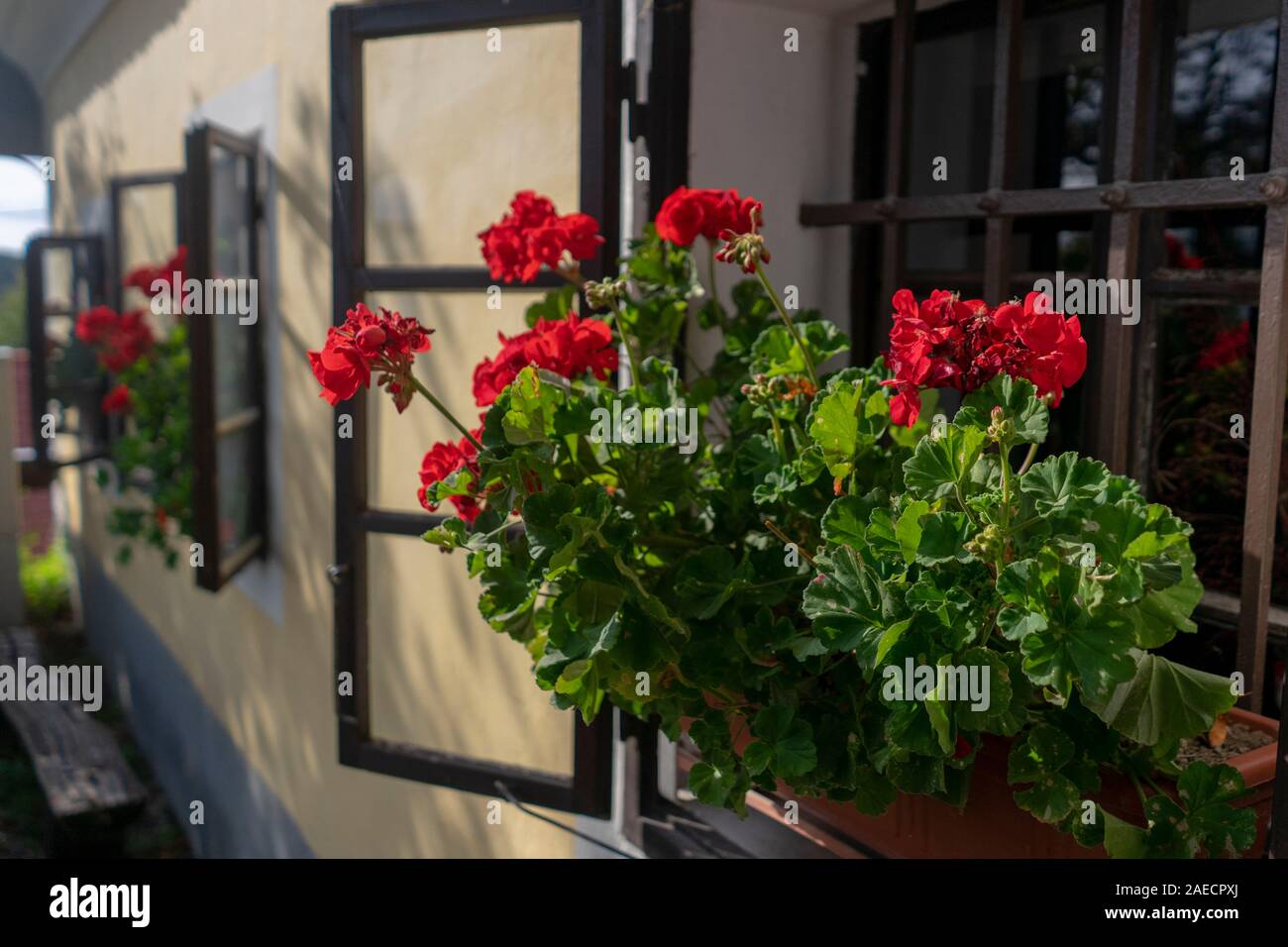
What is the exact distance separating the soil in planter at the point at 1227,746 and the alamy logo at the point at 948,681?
406mm

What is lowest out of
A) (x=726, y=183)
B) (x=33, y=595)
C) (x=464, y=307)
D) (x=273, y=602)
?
(x=33, y=595)

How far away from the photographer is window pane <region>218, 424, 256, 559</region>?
3.96 metres

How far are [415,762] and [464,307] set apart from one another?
97 centimetres

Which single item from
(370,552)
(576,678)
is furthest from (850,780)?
(370,552)

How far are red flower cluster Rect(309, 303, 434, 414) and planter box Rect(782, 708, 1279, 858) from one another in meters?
0.79

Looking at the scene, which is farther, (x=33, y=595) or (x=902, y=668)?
(x=33, y=595)

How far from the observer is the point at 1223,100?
6.57 feet

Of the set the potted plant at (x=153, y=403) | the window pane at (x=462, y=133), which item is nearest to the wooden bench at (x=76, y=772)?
the potted plant at (x=153, y=403)

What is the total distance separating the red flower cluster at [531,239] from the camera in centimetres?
177

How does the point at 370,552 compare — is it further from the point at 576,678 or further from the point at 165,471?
the point at 165,471

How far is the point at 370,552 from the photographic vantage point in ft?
8.97
